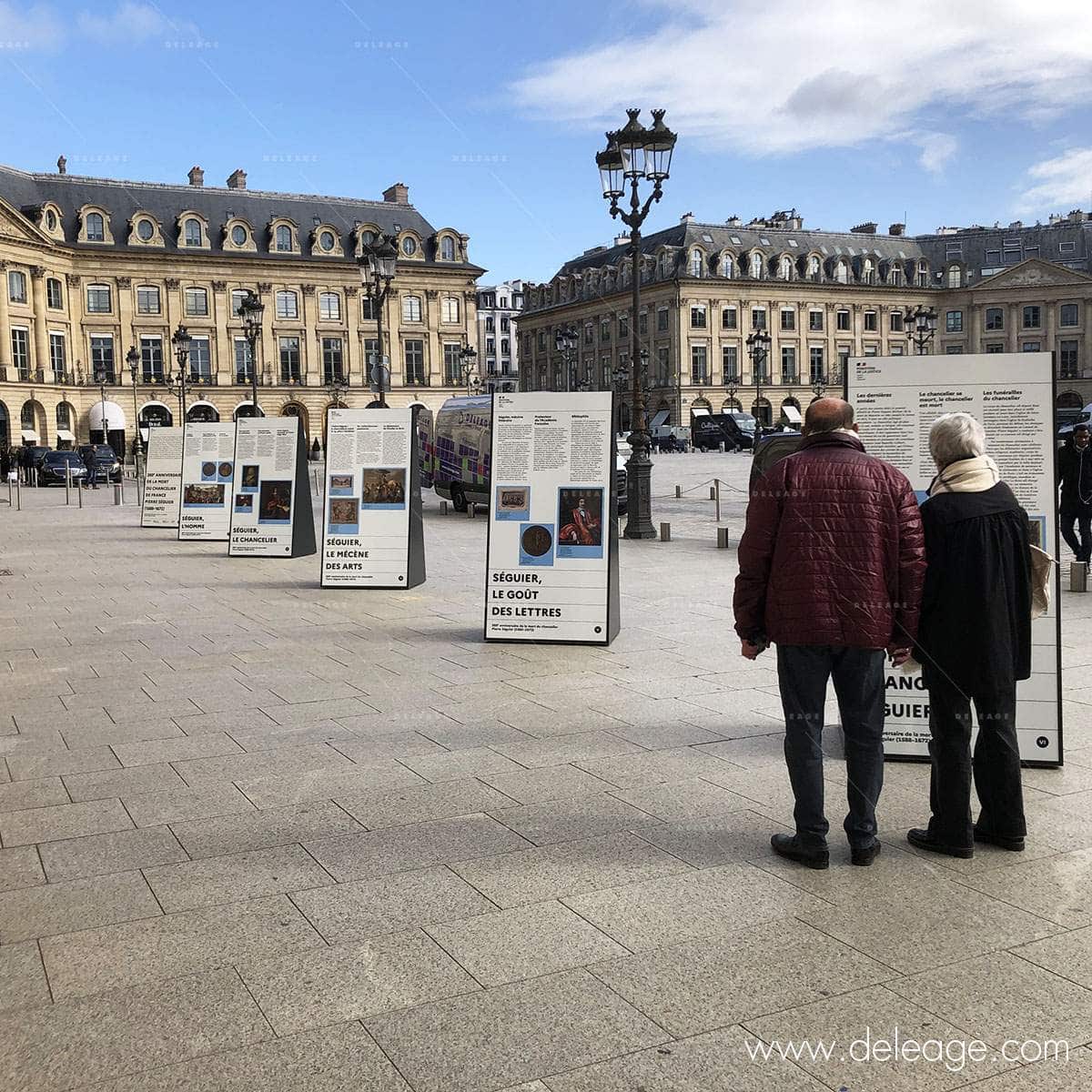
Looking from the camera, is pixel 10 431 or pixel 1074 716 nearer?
pixel 1074 716

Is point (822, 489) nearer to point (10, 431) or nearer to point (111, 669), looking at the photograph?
point (111, 669)

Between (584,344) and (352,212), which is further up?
(352,212)

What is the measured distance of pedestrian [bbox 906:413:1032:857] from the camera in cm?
494

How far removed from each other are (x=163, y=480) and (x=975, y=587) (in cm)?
2236

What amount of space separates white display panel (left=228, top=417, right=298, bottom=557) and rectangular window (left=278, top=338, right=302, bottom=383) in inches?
2721

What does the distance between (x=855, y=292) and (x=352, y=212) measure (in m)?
41.1

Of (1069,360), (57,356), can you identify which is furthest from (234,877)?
(1069,360)

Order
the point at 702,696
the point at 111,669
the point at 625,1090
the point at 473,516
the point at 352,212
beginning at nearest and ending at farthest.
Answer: the point at 625,1090 < the point at 702,696 < the point at 111,669 < the point at 473,516 < the point at 352,212

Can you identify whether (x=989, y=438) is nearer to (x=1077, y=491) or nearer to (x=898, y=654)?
(x=898, y=654)

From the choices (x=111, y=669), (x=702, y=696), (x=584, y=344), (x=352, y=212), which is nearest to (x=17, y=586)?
(x=111, y=669)

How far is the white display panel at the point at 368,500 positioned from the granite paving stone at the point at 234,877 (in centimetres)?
900

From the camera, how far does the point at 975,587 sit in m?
4.93

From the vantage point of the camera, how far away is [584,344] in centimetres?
10338

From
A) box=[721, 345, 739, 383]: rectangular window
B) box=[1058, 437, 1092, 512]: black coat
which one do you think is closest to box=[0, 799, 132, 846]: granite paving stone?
box=[1058, 437, 1092, 512]: black coat
